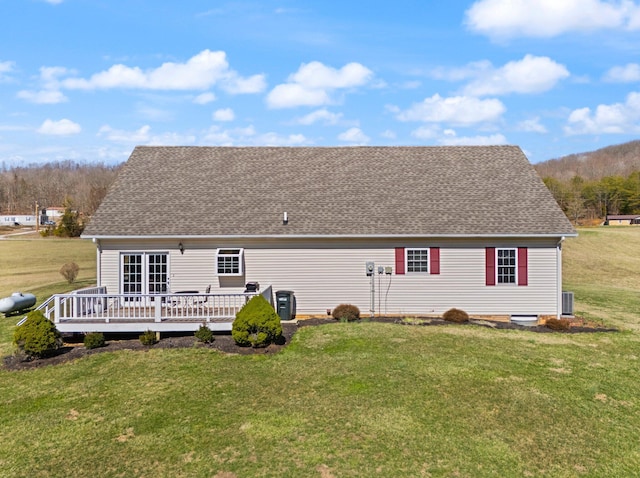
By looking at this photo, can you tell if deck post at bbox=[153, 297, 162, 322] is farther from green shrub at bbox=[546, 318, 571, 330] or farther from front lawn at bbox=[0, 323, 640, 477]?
green shrub at bbox=[546, 318, 571, 330]

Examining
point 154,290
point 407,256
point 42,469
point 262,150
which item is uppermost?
point 262,150

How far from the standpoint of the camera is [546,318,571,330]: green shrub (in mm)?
14594

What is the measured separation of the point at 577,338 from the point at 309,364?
28.0 ft

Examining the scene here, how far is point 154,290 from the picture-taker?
51.2ft

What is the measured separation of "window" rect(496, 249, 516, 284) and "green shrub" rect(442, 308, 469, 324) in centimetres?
193

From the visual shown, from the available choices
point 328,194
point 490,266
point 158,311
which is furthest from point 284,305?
point 490,266

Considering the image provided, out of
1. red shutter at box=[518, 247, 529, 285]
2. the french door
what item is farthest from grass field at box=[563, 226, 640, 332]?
the french door

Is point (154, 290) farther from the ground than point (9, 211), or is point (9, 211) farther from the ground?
point (9, 211)

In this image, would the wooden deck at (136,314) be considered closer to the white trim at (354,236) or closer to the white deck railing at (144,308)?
the white deck railing at (144,308)

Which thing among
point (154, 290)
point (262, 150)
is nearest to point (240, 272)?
point (154, 290)

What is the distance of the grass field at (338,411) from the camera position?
6543 millimetres

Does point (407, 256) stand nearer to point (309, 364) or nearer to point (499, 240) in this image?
point (499, 240)

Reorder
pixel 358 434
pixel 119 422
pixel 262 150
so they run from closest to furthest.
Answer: pixel 358 434
pixel 119 422
pixel 262 150

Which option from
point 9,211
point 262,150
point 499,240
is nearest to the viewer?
point 499,240
